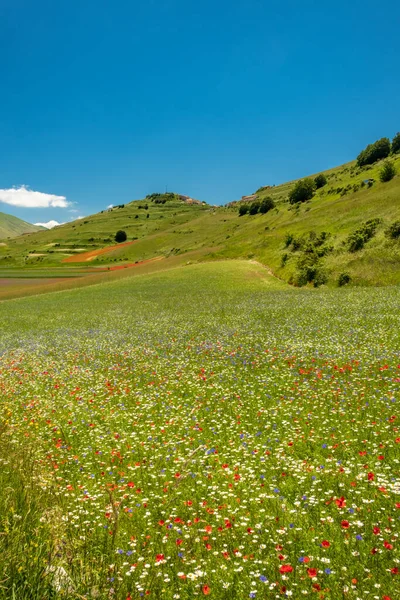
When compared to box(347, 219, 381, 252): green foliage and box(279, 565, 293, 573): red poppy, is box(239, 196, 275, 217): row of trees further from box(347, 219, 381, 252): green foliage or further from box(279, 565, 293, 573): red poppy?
box(279, 565, 293, 573): red poppy

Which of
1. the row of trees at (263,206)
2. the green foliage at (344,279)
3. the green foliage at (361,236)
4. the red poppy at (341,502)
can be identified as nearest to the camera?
the red poppy at (341,502)

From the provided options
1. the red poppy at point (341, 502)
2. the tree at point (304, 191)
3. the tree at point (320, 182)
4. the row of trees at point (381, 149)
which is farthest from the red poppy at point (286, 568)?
the row of trees at point (381, 149)

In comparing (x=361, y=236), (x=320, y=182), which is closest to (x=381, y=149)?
(x=320, y=182)

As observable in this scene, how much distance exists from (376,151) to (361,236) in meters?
121

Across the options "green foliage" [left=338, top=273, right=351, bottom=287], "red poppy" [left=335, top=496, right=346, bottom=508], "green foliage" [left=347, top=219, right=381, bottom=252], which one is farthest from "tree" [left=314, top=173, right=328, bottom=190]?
"red poppy" [left=335, top=496, right=346, bottom=508]

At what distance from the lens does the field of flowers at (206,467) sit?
5.81 m

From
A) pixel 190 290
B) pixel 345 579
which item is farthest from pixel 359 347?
pixel 190 290

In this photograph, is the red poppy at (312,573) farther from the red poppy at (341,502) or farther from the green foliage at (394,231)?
the green foliage at (394,231)

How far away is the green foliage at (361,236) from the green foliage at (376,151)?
11445 centimetres

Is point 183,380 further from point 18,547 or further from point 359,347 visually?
point 18,547

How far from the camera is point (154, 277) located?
8131cm

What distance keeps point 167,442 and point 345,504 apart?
5.64 m

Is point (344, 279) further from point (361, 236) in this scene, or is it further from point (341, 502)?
point (341, 502)

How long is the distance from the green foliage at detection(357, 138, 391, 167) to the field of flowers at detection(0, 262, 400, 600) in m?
158
